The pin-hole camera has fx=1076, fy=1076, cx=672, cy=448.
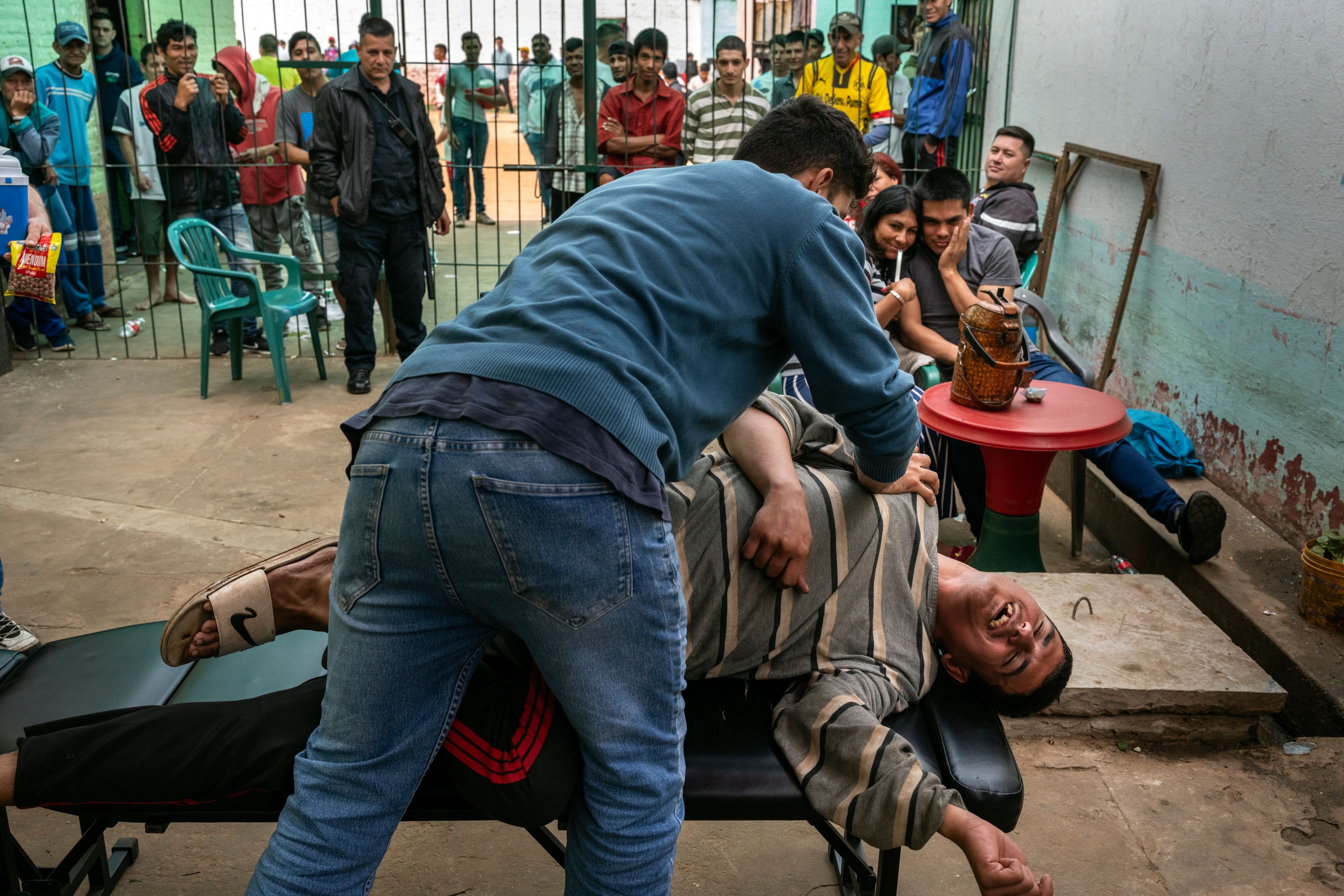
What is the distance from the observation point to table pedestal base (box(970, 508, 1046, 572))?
368cm

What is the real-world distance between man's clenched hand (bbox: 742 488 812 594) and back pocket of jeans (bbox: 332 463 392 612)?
0.80 meters

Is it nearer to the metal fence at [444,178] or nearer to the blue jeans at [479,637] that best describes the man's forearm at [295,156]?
the metal fence at [444,178]

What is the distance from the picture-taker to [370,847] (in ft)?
5.01

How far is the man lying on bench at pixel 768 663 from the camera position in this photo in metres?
1.69

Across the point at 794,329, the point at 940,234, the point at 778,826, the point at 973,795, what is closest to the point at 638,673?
the point at 794,329

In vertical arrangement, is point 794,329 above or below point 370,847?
above

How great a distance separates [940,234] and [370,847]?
10.9 feet

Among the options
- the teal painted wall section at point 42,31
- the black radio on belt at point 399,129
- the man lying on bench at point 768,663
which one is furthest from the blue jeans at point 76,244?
the man lying on bench at point 768,663

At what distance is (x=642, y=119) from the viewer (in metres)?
6.52

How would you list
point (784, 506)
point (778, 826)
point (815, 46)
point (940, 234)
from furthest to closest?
point (815, 46)
point (940, 234)
point (778, 826)
point (784, 506)

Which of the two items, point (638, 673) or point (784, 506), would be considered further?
point (784, 506)

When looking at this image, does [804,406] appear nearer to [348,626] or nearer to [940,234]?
[348,626]

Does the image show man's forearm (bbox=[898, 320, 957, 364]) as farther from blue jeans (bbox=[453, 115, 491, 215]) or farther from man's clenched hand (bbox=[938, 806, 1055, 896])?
blue jeans (bbox=[453, 115, 491, 215])

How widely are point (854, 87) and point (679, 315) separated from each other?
6.10 m
